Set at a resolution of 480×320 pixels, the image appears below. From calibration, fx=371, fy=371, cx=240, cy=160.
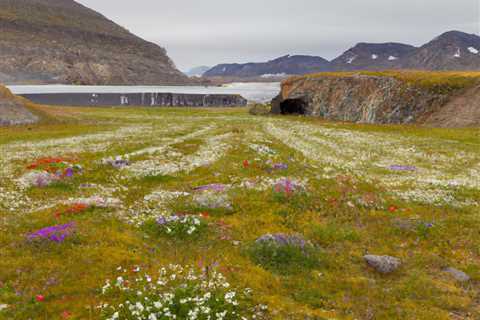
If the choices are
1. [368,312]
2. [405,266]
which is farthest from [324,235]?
[368,312]

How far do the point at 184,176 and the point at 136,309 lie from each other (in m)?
17.2

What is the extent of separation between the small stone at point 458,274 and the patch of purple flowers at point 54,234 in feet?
49.5

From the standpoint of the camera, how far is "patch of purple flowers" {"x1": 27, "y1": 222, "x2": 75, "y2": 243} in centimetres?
1481

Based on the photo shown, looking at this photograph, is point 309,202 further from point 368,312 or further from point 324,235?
point 368,312

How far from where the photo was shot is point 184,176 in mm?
26906

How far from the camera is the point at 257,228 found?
17.6 meters

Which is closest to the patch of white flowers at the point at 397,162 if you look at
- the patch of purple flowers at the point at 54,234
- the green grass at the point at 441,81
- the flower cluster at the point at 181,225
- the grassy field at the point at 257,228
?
the grassy field at the point at 257,228

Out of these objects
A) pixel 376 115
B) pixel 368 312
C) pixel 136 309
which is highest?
pixel 376 115

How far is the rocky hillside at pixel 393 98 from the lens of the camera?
6159cm

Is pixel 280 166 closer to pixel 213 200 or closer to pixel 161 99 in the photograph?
pixel 213 200

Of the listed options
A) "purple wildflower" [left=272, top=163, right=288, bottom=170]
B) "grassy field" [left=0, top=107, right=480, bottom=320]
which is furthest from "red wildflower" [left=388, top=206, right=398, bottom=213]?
"purple wildflower" [left=272, top=163, right=288, bottom=170]

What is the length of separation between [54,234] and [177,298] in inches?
290

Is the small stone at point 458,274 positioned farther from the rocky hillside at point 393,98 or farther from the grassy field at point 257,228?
the rocky hillside at point 393,98

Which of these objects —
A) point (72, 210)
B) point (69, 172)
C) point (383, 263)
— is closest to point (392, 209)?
point (383, 263)
